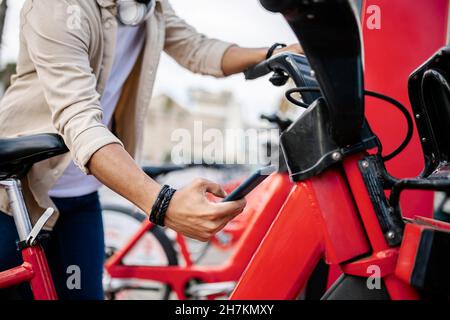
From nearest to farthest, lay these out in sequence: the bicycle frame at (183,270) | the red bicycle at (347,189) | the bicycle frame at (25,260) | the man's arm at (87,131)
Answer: the red bicycle at (347,189), the man's arm at (87,131), the bicycle frame at (25,260), the bicycle frame at (183,270)

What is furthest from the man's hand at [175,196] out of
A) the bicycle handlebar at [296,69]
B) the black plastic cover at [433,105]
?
the black plastic cover at [433,105]

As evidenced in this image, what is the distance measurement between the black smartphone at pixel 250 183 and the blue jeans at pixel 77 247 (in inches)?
32.4

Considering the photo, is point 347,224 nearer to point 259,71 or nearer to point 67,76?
point 259,71

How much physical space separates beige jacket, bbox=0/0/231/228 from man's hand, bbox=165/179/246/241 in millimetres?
236

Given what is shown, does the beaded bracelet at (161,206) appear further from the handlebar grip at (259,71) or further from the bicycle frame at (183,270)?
the bicycle frame at (183,270)

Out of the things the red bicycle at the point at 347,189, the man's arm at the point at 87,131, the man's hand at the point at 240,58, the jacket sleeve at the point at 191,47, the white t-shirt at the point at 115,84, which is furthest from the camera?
the jacket sleeve at the point at 191,47

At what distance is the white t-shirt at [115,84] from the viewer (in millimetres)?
1429

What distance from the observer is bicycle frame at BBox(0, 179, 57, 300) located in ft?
4.11

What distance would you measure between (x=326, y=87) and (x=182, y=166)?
7.66 feet

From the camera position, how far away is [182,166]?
3.04 meters

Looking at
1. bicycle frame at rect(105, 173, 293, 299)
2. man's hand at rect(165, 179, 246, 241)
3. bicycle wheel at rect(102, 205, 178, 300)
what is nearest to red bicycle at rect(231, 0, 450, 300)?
man's hand at rect(165, 179, 246, 241)

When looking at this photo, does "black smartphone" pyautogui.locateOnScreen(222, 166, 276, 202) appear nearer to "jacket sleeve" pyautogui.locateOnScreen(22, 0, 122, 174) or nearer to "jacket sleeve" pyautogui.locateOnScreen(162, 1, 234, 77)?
"jacket sleeve" pyautogui.locateOnScreen(22, 0, 122, 174)
